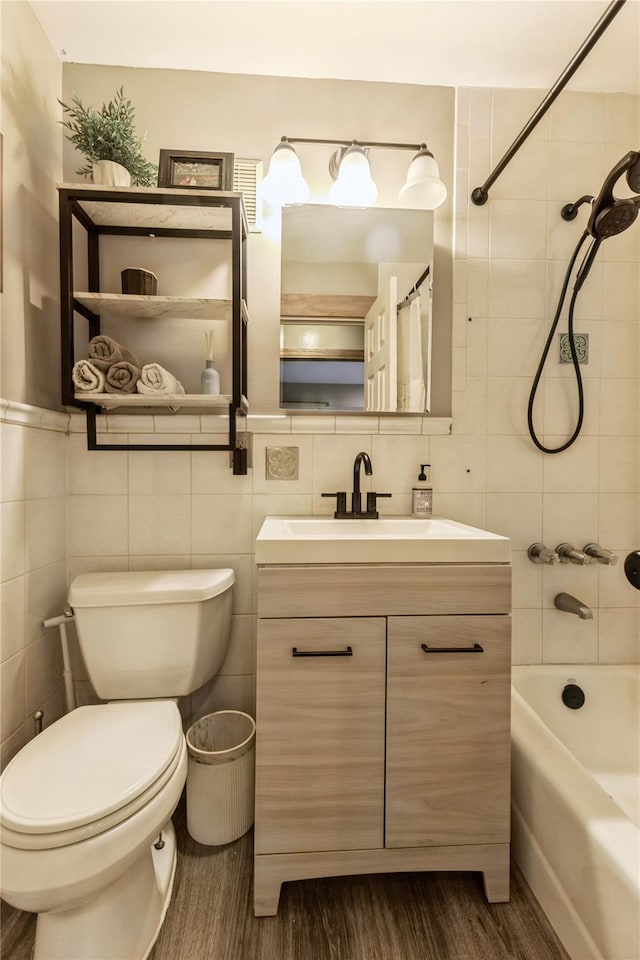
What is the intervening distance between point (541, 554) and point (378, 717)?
84 cm

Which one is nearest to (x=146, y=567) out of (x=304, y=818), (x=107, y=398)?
(x=107, y=398)

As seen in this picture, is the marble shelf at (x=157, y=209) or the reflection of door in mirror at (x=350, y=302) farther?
the reflection of door in mirror at (x=350, y=302)

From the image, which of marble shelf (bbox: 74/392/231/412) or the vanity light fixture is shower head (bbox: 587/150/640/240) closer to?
the vanity light fixture

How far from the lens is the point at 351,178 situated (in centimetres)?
135

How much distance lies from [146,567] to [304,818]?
879mm

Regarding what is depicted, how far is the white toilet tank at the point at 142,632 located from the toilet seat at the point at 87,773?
102 millimetres

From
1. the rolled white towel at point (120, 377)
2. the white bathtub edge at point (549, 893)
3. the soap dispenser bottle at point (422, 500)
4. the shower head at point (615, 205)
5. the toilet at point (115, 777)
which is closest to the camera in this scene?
the toilet at point (115, 777)

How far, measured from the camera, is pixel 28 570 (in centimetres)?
123

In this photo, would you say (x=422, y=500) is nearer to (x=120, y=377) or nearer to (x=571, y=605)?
(x=571, y=605)

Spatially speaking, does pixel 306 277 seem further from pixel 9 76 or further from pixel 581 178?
pixel 581 178

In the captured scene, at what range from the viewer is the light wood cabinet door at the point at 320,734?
996 mm

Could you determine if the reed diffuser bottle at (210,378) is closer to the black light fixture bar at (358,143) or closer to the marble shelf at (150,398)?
the marble shelf at (150,398)

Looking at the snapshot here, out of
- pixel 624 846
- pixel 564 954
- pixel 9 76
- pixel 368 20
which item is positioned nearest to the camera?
pixel 624 846

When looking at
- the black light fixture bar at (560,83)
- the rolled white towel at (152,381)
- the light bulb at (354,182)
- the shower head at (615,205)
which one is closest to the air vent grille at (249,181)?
the light bulb at (354,182)
